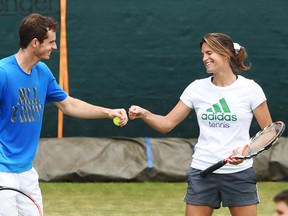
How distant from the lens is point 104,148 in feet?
39.0

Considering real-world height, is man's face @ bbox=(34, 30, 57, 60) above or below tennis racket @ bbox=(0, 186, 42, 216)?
above

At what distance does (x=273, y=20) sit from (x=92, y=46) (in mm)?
2146

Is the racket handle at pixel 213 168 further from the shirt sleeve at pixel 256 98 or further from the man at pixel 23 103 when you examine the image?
the man at pixel 23 103

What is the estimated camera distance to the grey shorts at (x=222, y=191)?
23.2ft

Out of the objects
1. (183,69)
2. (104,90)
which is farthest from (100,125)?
(183,69)

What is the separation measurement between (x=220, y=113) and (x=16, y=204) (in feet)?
5.06

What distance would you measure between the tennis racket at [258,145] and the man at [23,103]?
47.5 inches

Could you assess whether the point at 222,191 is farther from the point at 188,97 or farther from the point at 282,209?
the point at 282,209

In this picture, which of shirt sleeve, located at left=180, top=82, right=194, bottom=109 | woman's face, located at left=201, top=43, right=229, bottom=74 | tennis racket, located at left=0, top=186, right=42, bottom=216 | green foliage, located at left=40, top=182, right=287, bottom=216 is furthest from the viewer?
green foliage, located at left=40, top=182, right=287, bottom=216

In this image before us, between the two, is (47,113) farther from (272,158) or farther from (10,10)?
(272,158)

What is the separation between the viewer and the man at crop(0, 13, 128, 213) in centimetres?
666

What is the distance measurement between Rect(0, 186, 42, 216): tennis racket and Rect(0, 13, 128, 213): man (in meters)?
0.11

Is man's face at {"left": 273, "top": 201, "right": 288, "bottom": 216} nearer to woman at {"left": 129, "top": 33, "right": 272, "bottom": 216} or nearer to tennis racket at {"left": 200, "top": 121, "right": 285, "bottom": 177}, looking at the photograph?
tennis racket at {"left": 200, "top": 121, "right": 285, "bottom": 177}

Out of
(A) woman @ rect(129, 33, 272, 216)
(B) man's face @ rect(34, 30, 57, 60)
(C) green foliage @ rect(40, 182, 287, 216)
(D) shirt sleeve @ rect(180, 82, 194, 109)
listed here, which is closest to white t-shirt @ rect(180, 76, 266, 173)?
(A) woman @ rect(129, 33, 272, 216)
